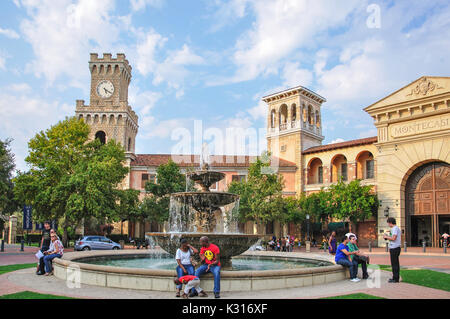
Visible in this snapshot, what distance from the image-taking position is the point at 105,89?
51.3 m

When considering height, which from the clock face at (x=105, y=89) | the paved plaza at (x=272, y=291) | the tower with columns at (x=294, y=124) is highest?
the clock face at (x=105, y=89)

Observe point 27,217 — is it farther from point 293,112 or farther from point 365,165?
point 365,165

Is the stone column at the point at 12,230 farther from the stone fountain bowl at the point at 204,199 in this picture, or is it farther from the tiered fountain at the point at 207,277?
the stone fountain bowl at the point at 204,199

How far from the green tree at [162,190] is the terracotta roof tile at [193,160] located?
750 cm

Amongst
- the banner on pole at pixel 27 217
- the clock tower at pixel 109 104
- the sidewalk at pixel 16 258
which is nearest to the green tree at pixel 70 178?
the banner on pole at pixel 27 217

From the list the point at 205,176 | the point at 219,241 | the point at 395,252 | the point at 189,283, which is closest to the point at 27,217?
the point at 205,176

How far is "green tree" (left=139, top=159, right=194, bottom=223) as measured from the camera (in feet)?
121

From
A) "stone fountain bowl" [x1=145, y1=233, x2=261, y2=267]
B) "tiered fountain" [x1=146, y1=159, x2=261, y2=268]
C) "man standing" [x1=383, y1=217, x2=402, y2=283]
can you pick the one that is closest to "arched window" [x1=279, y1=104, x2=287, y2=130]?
"tiered fountain" [x1=146, y1=159, x2=261, y2=268]

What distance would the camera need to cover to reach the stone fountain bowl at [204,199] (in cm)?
1252

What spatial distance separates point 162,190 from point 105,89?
2058cm

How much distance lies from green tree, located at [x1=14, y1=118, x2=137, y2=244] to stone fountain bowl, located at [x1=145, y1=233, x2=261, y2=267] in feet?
57.9
